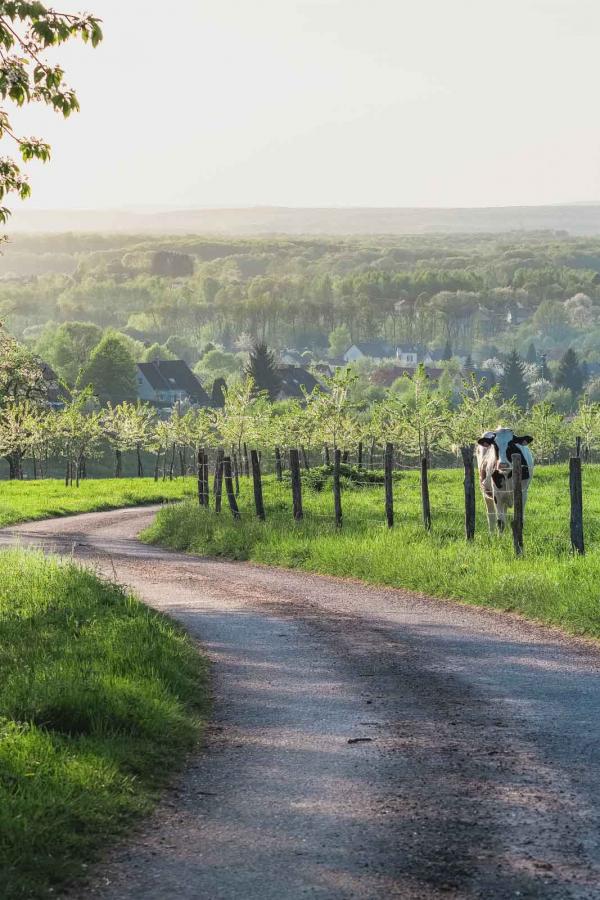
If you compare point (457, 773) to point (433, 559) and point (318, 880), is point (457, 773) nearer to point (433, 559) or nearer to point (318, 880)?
point (318, 880)

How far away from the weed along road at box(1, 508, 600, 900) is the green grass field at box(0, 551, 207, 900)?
29 cm

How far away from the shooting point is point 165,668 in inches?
466

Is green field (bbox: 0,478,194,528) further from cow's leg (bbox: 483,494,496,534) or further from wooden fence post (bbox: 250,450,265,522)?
cow's leg (bbox: 483,494,496,534)

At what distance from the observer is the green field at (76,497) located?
45438 mm

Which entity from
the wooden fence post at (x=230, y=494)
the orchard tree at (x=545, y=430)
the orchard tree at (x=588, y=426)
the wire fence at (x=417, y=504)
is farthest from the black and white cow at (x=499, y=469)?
the orchard tree at (x=588, y=426)

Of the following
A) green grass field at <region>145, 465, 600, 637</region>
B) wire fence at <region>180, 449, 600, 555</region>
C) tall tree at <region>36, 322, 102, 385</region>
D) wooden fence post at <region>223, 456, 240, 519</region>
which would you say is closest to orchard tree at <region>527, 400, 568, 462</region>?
wire fence at <region>180, 449, 600, 555</region>

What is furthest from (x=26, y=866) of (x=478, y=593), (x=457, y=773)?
(x=478, y=593)

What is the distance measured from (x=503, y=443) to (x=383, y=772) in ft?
64.8

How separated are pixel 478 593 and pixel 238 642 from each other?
17.2 feet

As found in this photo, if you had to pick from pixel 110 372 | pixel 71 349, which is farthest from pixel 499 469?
pixel 71 349

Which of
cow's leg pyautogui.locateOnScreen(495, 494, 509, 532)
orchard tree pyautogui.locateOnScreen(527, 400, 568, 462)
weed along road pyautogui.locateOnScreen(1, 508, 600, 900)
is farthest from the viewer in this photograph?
orchard tree pyautogui.locateOnScreen(527, 400, 568, 462)

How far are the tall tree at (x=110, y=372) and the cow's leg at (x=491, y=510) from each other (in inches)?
4923

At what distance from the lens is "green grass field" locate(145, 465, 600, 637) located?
1738cm

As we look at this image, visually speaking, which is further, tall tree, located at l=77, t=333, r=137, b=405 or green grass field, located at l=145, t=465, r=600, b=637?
tall tree, located at l=77, t=333, r=137, b=405
